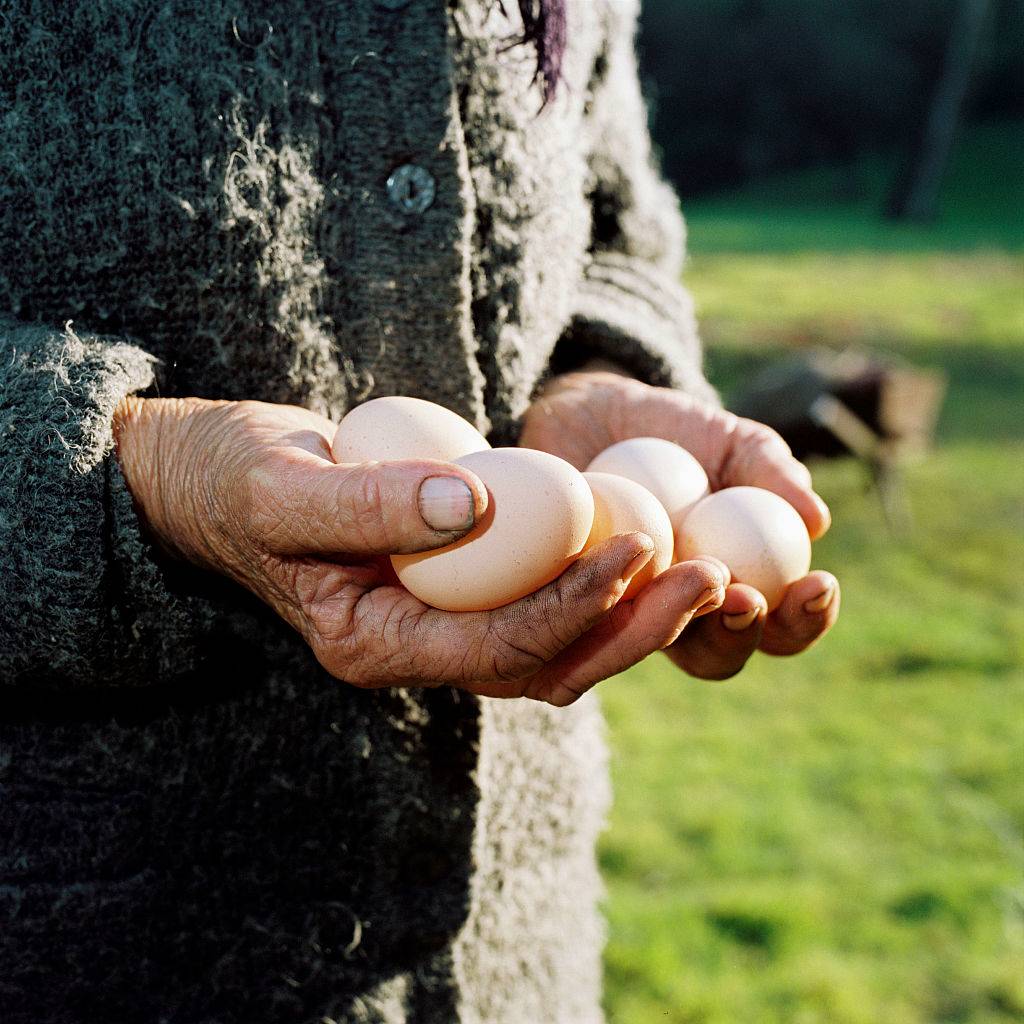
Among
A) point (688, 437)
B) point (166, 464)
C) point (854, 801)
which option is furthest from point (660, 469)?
point (854, 801)

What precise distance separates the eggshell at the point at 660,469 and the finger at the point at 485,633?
33 centimetres

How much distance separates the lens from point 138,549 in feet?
3.22

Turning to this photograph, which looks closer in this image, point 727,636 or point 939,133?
point 727,636

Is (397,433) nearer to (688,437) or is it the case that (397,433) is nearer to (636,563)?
(636,563)

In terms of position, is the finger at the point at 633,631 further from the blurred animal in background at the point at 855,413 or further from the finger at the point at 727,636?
the blurred animal in background at the point at 855,413

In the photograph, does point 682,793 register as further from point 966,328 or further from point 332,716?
point 966,328

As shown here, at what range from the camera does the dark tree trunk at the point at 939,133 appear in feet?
60.5

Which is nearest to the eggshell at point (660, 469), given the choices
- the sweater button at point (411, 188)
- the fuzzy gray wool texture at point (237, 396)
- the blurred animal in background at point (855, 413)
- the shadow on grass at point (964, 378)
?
the fuzzy gray wool texture at point (237, 396)

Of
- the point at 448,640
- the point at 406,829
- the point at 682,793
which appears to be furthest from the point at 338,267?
the point at 682,793

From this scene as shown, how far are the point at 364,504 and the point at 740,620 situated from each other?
0.44 meters

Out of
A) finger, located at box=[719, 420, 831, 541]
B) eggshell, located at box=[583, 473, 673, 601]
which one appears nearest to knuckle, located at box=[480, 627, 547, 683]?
eggshell, located at box=[583, 473, 673, 601]

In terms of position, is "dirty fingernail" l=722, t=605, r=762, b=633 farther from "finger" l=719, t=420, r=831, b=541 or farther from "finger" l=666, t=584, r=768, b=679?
"finger" l=719, t=420, r=831, b=541

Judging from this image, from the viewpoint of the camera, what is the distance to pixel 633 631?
3.36ft

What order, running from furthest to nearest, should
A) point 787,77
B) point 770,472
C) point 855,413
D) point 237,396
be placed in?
point 787,77, point 855,413, point 770,472, point 237,396
